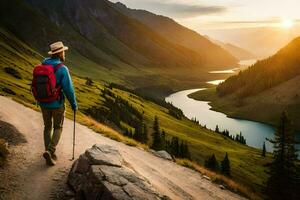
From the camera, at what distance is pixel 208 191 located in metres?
20.8

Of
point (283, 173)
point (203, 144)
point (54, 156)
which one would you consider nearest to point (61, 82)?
point (54, 156)

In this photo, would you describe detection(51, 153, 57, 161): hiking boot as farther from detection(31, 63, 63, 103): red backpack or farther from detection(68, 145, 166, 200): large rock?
detection(31, 63, 63, 103): red backpack

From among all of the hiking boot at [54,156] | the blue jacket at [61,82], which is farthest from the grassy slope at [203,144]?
the blue jacket at [61,82]

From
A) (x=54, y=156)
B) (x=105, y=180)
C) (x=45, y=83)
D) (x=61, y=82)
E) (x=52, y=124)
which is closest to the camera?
(x=105, y=180)

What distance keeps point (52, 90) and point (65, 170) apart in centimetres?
376

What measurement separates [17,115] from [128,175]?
1399 cm

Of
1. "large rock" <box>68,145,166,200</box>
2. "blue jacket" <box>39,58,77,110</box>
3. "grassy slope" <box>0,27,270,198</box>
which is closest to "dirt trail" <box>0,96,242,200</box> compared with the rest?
"large rock" <box>68,145,166,200</box>

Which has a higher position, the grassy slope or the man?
the man

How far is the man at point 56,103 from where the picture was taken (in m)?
14.9

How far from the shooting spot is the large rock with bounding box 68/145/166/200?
13008 millimetres

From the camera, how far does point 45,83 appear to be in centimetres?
1437

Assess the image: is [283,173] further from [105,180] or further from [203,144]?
[203,144]

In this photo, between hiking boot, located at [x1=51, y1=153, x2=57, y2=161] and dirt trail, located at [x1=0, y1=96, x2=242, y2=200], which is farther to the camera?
hiking boot, located at [x1=51, y1=153, x2=57, y2=161]

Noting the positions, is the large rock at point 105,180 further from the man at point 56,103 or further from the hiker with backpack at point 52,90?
the hiker with backpack at point 52,90
